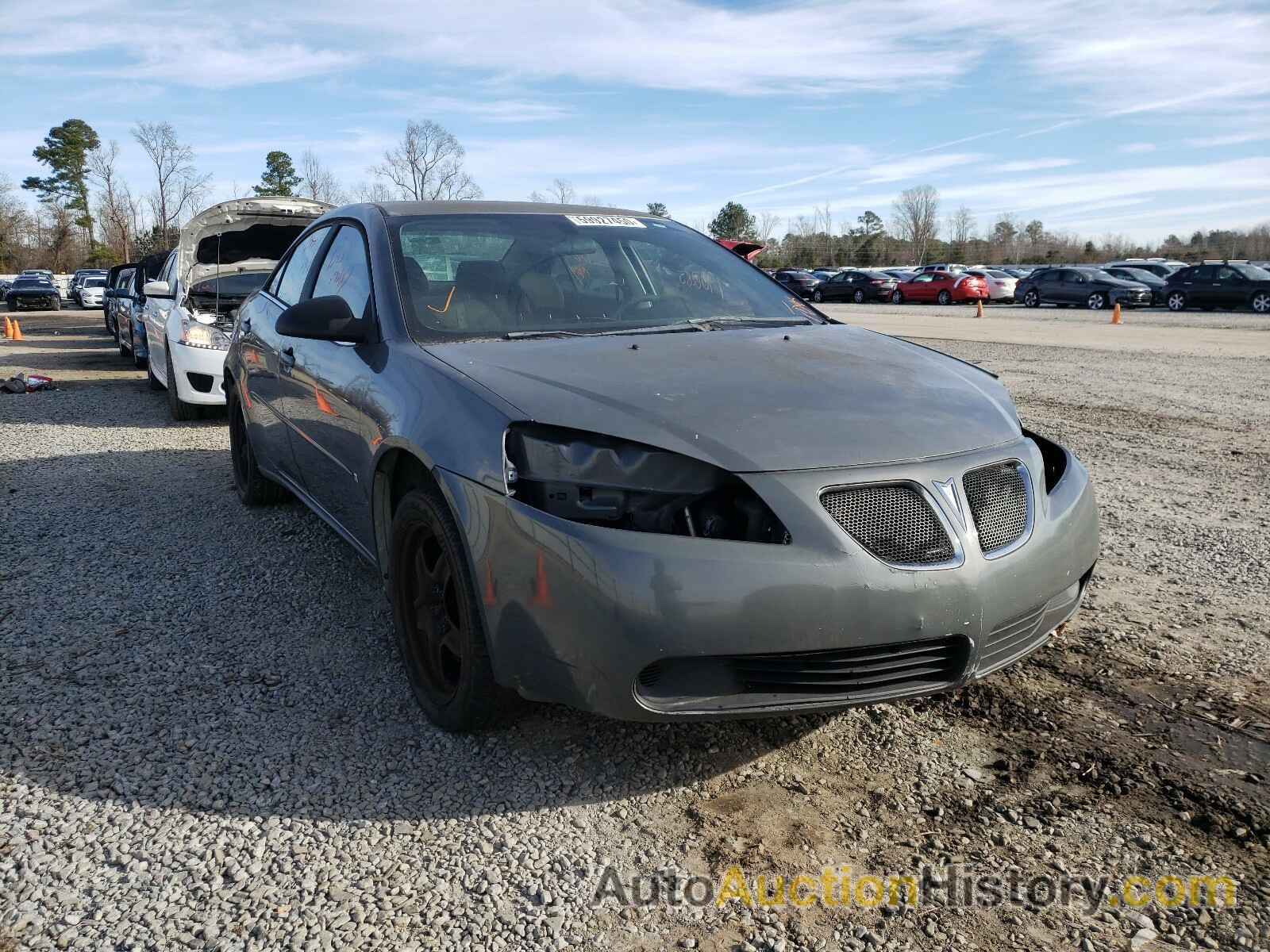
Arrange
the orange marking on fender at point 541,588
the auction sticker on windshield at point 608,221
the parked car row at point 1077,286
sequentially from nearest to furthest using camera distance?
the orange marking on fender at point 541,588, the auction sticker on windshield at point 608,221, the parked car row at point 1077,286

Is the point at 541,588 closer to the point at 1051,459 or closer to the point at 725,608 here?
the point at 725,608

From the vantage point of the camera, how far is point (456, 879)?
2396 millimetres

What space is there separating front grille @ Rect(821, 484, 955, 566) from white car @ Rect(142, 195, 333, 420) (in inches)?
254

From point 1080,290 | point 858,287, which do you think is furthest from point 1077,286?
point 858,287

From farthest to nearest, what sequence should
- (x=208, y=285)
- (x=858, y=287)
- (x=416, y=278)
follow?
(x=858, y=287), (x=208, y=285), (x=416, y=278)

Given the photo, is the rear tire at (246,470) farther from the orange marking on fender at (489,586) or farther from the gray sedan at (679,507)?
the orange marking on fender at (489,586)

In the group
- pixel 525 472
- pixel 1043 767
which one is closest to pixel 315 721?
pixel 525 472

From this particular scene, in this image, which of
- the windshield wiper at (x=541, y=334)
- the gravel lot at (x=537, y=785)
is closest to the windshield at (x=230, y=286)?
the gravel lot at (x=537, y=785)

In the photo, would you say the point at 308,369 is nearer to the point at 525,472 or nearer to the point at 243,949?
the point at 525,472

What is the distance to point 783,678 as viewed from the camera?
253 cm

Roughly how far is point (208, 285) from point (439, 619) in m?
7.82

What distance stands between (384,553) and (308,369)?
43.1 inches

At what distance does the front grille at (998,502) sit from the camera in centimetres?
262

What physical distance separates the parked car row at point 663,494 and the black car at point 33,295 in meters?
38.4
